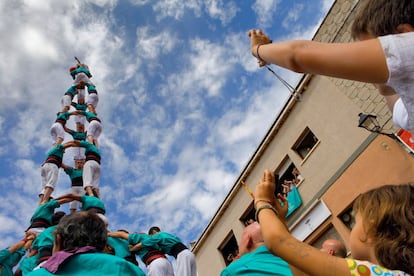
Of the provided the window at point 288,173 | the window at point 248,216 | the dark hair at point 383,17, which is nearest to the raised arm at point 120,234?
the dark hair at point 383,17

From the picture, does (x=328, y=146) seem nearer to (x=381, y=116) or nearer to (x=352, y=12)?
(x=381, y=116)

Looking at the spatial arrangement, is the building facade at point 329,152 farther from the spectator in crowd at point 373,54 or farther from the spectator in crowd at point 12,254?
the spectator in crowd at point 12,254

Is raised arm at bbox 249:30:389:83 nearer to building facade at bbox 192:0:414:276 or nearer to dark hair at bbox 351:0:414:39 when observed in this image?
dark hair at bbox 351:0:414:39

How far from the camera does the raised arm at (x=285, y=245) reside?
1.30 meters

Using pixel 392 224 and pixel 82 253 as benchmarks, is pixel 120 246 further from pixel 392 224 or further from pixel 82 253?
pixel 392 224

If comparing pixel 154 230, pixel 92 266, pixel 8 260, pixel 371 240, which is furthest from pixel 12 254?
pixel 371 240

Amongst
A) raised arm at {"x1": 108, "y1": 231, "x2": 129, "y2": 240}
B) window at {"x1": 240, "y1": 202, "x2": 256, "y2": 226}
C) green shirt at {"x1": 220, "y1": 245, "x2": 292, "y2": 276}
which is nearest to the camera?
green shirt at {"x1": 220, "y1": 245, "x2": 292, "y2": 276}

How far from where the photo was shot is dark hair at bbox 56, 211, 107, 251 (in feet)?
8.02

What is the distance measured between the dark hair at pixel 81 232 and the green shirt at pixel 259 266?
37.7 inches

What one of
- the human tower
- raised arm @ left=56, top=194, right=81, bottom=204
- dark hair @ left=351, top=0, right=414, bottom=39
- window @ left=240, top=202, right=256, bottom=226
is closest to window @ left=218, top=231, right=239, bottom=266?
window @ left=240, top=202, right=256, bottom=226

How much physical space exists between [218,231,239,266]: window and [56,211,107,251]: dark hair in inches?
454

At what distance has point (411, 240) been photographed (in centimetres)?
130

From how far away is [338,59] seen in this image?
3.80 ft

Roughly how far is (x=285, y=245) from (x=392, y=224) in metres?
0.42
